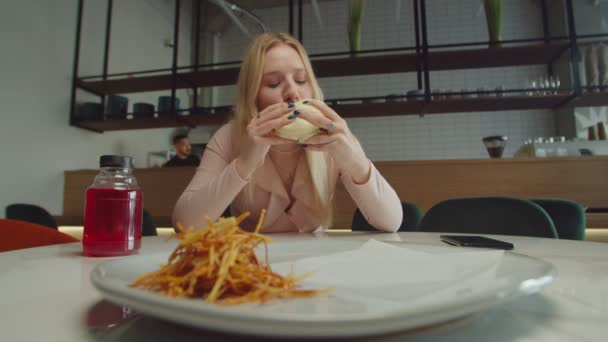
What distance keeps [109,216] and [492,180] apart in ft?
7.17

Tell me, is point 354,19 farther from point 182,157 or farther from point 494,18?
point 182,157

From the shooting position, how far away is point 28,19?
8.09ft

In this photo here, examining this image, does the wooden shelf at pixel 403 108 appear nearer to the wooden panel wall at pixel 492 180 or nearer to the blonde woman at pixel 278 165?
the wooden panel wall at pixel 492 180

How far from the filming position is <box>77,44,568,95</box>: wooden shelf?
2.52 m

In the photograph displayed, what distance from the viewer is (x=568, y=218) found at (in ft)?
4.01

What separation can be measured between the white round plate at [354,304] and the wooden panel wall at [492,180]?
6.10ft

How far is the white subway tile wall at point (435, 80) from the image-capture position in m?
4.61

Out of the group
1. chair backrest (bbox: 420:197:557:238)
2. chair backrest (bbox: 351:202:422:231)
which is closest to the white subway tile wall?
chair backrest (bbox: 351:202:422:231)

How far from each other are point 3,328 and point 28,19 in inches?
123

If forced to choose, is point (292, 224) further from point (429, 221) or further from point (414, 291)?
point (414, 291)

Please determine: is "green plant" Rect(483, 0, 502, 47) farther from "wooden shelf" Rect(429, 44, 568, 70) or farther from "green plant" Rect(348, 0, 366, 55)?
"green plant" Rect(348, 0, 366, 55)

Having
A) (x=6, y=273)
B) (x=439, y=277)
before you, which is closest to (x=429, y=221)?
(x=439, y=277)

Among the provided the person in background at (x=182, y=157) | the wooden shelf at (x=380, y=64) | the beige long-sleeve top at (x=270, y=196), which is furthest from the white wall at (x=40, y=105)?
the beige long-sleeve top at (x=270, y=196)

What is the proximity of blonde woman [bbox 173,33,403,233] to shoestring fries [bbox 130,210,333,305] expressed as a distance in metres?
0.57
